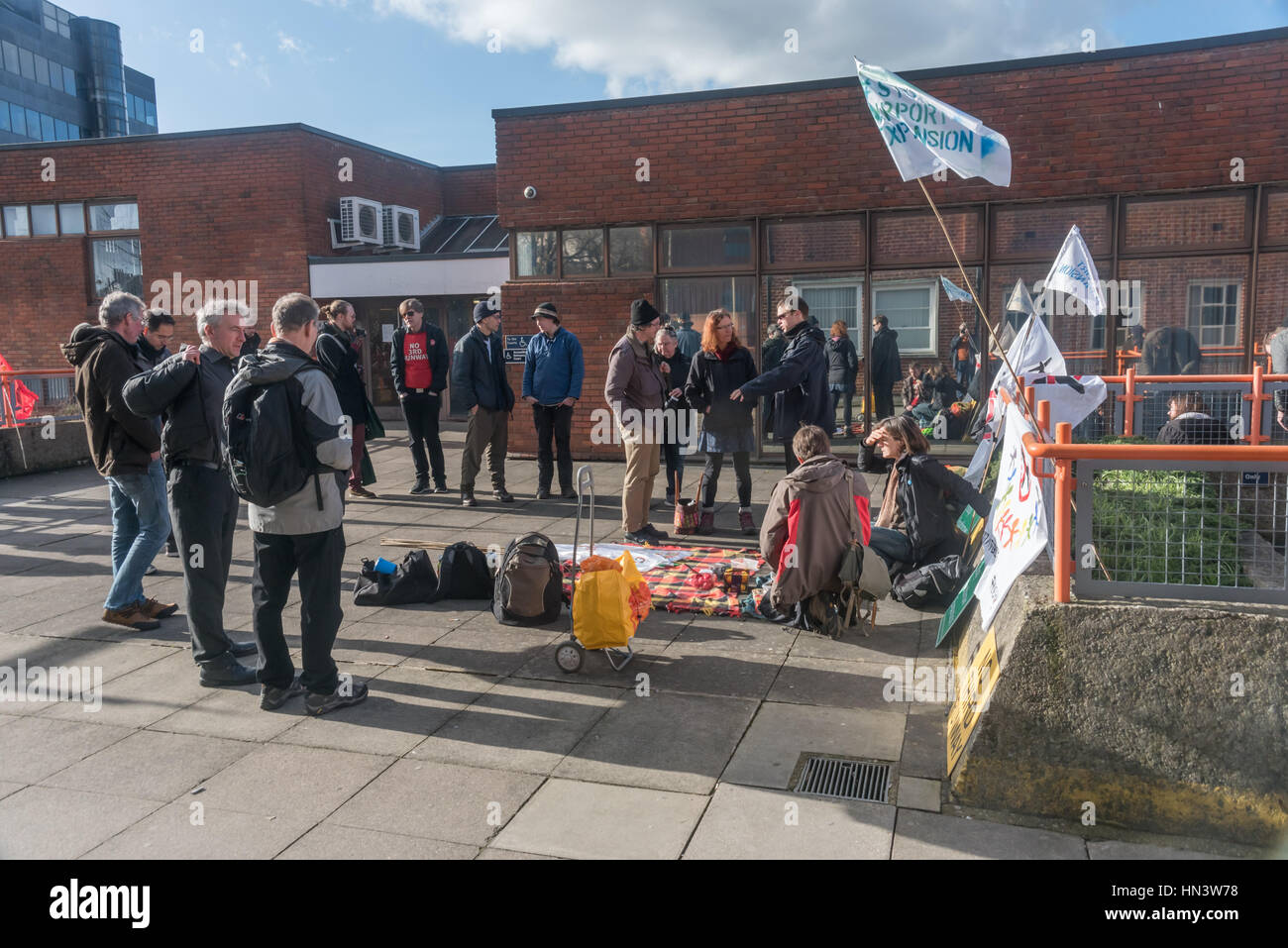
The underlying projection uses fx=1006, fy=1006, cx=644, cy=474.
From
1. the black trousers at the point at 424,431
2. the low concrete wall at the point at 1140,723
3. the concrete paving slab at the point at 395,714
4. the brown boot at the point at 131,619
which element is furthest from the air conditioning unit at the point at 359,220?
the low concrete wall at the point at 1140,723

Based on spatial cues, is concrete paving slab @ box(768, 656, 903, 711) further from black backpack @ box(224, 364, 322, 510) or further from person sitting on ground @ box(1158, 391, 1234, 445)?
person sitting on ground @ box(1158, 391, 1234, 445)

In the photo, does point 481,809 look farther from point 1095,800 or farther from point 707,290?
point 707,290

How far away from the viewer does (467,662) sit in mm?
5730

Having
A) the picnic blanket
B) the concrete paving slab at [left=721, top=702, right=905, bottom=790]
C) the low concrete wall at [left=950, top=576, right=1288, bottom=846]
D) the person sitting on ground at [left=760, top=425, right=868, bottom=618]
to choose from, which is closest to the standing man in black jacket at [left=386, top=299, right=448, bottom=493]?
the picnic blanket

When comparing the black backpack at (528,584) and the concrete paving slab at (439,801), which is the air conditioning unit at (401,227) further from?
the concrete paving slab at (439,801)

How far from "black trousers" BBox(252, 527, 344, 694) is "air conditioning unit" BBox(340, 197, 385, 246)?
15083 mm

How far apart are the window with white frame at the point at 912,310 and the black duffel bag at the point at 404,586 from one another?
7233 mm

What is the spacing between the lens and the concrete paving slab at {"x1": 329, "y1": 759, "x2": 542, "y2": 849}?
384cm

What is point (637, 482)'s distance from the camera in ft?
27.7

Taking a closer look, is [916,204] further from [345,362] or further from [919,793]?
[919,793]
